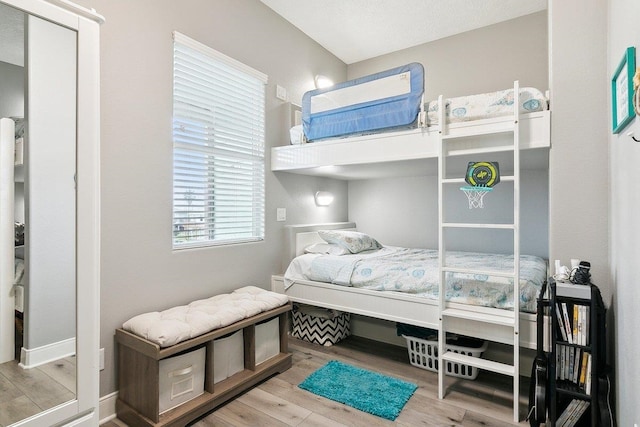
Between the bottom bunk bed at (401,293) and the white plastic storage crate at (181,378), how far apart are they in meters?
1.04

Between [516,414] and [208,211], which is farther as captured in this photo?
[208,211]

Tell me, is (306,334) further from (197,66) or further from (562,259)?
(197,66)

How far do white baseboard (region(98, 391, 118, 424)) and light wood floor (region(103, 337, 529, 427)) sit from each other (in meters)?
0.06

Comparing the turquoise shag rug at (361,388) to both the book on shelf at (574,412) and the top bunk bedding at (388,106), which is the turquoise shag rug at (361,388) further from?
the top bunk bedding at (388,106)

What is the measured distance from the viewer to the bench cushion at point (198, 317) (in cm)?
172

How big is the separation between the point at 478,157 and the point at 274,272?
1940 mm

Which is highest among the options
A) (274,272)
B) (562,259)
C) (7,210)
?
(7,210)

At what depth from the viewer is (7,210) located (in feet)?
3.92

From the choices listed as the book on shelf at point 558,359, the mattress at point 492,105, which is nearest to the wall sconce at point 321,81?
the mattress at point 492,105

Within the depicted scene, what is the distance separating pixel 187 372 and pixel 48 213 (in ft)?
3.57

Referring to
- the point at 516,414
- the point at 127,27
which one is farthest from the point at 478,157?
the point at 127,27

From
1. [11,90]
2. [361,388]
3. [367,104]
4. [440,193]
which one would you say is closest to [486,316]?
[440,193]

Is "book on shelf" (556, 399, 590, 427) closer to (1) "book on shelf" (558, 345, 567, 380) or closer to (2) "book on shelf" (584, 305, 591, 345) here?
(1) "book on shelf" (558, 345, 567, 380)

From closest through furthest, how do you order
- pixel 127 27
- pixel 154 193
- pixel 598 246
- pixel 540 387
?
pixel 540 387
pixel 598 246
pixel 127 27
pixel 154 193
